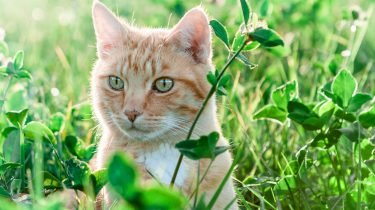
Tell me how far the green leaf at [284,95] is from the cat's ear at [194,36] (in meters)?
Result: 0.23

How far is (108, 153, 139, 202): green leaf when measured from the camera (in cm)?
93

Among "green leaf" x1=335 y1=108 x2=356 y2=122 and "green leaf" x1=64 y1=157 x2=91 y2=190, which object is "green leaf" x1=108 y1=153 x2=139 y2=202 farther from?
"green leaf" x1=335 y1=108 x2=356 y2=122

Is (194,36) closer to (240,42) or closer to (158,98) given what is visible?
(158,98)

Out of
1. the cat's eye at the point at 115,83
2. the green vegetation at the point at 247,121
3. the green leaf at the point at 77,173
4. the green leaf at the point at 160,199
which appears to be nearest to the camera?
the green leaf at the point at 160,199

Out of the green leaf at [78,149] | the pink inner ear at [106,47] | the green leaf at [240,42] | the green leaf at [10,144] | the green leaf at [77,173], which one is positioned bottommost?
the green leaf at [78,149]

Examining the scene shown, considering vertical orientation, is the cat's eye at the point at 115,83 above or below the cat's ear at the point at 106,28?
below

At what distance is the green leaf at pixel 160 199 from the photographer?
896mm

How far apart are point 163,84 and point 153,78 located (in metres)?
0.03

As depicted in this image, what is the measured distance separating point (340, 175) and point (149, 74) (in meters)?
0.71

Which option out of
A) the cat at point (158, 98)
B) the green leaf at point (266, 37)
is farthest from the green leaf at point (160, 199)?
the cat at point (158, 98)

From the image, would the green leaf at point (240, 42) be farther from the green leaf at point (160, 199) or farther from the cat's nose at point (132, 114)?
the green leaf at point (160, 199)

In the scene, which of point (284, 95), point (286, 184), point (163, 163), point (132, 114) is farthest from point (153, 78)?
point (286, 184)

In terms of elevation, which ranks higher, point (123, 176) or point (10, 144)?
point (123, 176)

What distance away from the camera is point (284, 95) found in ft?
6.56
